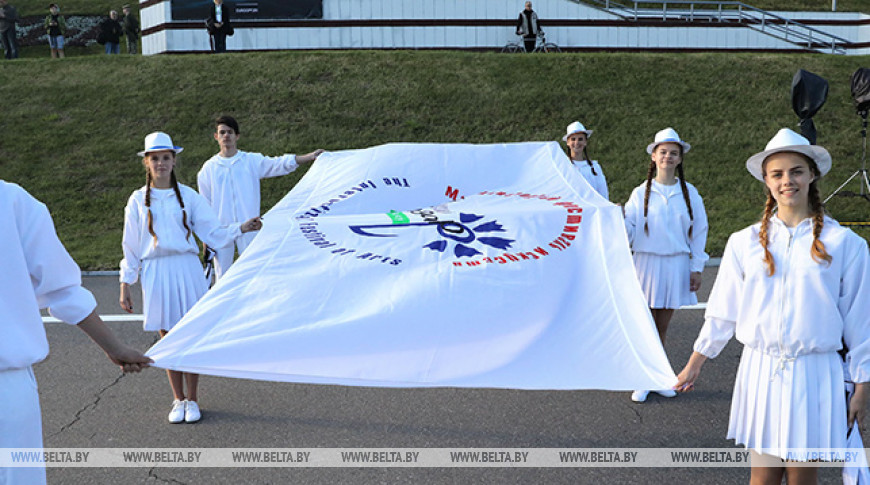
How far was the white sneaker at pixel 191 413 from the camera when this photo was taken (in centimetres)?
528

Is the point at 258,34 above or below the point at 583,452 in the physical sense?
above

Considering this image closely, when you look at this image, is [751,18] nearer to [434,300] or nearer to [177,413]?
[434,300]

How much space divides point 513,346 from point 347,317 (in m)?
0.90

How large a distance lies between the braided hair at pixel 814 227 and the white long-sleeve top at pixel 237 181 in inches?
175

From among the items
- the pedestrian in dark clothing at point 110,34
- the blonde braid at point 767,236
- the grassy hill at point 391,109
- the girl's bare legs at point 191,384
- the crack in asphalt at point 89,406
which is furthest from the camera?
the pedestrian in dark clothing at point 110,34

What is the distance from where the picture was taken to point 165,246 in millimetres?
5246

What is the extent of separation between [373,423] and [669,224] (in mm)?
2595

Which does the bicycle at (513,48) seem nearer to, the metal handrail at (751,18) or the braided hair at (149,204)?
the metal handrail at (751,18)

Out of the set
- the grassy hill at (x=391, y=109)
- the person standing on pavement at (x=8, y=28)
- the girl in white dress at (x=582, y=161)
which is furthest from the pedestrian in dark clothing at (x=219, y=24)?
the girl in white dress at (x=582, y=161)

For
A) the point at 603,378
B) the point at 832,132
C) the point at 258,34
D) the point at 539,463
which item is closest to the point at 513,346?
the point at 603,378

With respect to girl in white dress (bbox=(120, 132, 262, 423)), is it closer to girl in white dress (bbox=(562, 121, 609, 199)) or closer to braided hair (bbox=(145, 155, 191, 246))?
braided hair (bbox=(145, 155, 191, 246))

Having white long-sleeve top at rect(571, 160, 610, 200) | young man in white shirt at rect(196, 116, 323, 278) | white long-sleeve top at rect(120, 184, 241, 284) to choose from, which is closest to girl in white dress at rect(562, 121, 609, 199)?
white long-sleeve top at rect(571, 160, 610, 200)

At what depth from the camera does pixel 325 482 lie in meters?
4.42

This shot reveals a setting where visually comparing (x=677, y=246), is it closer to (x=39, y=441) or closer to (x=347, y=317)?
(x=347, y=317)
